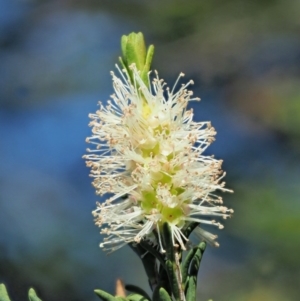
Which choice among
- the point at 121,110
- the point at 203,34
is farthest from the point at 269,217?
the point at 121,110

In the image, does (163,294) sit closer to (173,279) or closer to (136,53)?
(173,279)

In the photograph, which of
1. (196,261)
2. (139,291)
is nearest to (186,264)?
(196,261)

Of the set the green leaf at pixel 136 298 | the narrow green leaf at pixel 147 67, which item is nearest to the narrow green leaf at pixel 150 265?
the green leaf at pixel 136 298

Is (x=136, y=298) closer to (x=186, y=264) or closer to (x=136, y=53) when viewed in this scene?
(x=186, y=264)

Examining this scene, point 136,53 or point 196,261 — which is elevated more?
point 136,53

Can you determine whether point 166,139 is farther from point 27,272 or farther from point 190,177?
point 27,272

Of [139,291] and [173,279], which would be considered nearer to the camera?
[173,279]

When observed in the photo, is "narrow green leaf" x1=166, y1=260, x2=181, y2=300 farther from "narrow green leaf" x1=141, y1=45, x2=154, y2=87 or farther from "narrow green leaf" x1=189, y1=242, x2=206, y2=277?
"narrow green leaf" x1=141, y1=45, x2=154, y2=87

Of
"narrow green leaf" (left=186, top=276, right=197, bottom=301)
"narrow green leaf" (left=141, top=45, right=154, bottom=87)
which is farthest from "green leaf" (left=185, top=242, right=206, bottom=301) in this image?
"narrow green leaf" (left=141, top=45, right=154, bottom=87)
